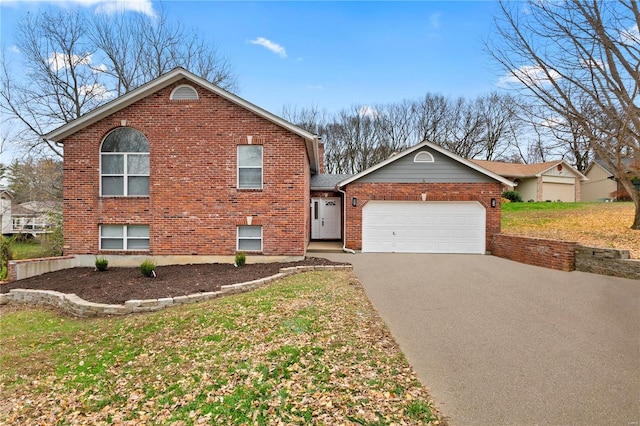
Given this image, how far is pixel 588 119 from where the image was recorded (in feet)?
31.2

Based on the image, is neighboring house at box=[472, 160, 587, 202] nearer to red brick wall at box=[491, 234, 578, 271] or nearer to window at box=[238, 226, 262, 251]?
red brick wall at box=[491, 234, 578, 271]

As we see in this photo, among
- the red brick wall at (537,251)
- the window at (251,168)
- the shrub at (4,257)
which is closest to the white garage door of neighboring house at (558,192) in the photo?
the red brick wall at (537,251)

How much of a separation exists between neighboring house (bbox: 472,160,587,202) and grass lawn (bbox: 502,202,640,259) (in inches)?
257

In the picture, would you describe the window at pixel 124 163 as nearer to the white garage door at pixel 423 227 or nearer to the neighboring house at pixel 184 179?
the neighboring house at pixel 184 179

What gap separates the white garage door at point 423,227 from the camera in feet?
41.4

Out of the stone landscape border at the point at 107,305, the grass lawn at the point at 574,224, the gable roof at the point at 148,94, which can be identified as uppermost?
the gable roof at the point at 148,94

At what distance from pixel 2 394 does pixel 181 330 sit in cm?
224

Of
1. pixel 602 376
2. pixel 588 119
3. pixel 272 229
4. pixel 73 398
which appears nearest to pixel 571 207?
pixel 588 119

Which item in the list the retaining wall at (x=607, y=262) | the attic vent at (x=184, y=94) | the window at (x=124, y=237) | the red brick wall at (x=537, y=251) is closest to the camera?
the retaining wall at (x=607, y=262)

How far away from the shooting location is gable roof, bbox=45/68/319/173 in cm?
1071

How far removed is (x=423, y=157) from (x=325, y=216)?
223 inches

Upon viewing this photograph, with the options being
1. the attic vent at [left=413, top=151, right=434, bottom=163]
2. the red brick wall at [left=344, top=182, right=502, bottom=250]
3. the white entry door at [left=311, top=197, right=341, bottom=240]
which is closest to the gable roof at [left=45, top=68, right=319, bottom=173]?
the red brick wall at [left=344, top=182, right=502, bottom=250]

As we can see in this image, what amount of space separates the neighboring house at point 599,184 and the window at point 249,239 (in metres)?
34.0

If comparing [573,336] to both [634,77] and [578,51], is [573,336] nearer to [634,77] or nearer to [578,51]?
[634,77]
